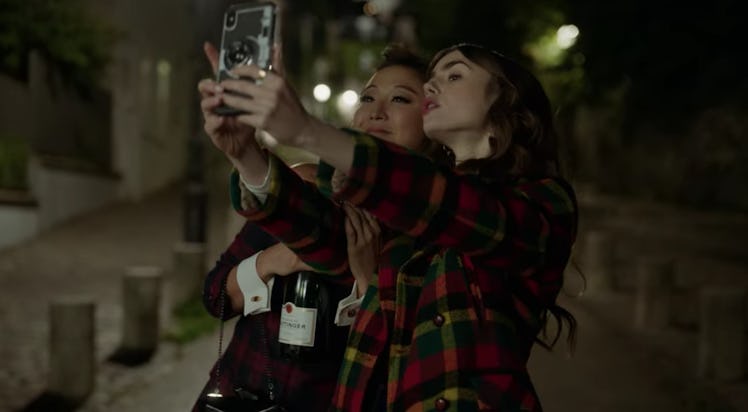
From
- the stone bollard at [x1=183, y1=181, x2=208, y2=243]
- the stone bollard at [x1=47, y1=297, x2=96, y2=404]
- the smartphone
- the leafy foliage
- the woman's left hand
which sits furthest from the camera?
the leafy foliage

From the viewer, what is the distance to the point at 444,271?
173cm

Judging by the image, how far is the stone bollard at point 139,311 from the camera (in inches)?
278

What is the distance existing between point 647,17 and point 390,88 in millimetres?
16158

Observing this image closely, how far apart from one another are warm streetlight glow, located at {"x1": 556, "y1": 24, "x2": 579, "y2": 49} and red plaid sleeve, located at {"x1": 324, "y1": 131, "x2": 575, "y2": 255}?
18762 millimetres

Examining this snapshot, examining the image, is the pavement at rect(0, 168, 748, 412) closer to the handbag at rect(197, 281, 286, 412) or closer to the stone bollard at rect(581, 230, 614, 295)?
the stone bollard at rect(581, 230, 614, 295)

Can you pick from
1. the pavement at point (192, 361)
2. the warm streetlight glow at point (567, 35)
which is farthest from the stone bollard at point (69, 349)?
the warm streetlight glow at point (567, 35)

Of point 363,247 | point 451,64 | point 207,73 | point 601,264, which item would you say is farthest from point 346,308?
point 601,264

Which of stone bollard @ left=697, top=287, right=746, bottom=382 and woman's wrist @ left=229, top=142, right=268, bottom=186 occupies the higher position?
woman's wrist @ left=229, top=142, right=268, bottom=186

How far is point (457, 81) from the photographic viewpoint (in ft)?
6.30

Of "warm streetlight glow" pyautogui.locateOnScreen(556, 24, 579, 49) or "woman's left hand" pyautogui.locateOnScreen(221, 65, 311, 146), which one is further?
"warm streetlight glow" pyautogui.locateOnScreen(556, 24, 579, 49)

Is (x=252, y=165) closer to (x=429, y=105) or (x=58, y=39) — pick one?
(x=429, y=105)

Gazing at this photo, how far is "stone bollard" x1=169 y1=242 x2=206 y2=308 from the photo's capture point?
344 inches

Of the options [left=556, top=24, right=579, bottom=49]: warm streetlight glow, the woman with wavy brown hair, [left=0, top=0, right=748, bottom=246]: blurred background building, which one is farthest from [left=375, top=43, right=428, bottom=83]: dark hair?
[left=556, top=24, right=579, bottom=49]: warm streetlight glow

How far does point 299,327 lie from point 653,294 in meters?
7.28
